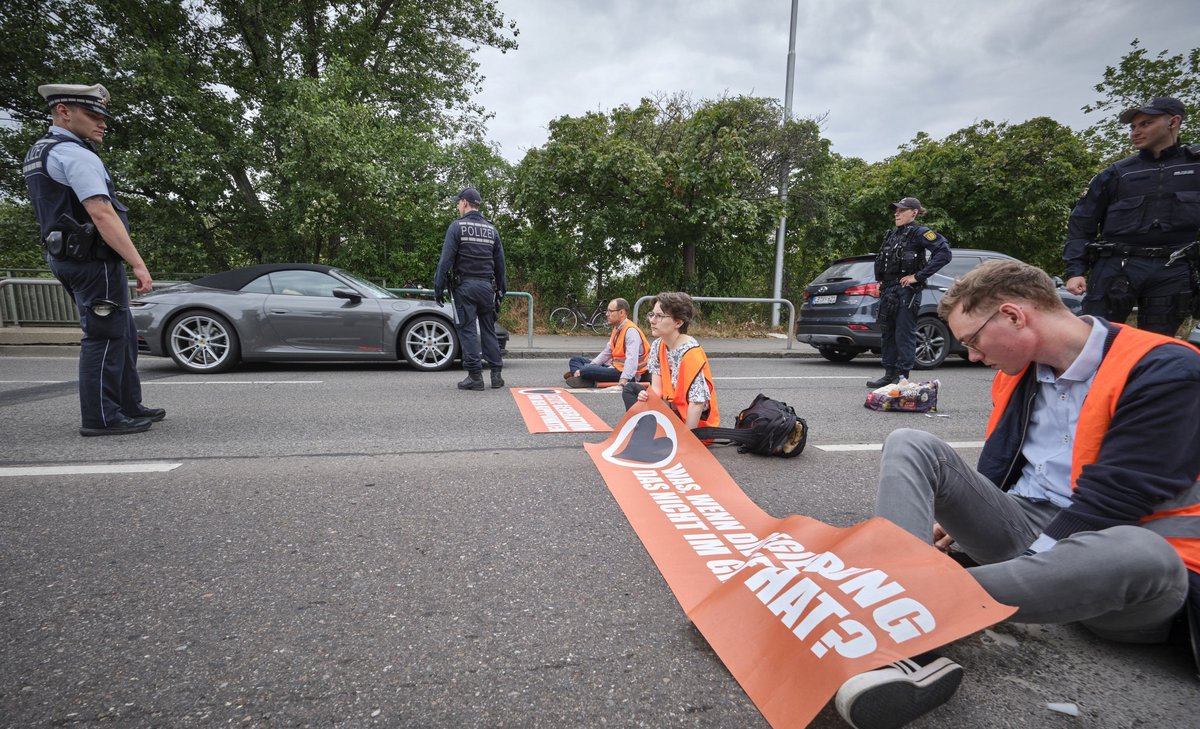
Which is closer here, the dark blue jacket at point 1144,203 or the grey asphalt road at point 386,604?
the grey asphalt road at point 386,604

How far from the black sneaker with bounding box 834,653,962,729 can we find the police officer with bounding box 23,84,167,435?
14.1 ft

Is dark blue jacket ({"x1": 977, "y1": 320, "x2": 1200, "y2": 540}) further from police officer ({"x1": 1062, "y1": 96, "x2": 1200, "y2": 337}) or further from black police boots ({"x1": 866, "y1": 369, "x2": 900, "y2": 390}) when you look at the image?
black police boots ({"x1": 866, "y1": 369, "x2": 900, "y2": 390})

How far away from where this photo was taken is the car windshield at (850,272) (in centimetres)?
840

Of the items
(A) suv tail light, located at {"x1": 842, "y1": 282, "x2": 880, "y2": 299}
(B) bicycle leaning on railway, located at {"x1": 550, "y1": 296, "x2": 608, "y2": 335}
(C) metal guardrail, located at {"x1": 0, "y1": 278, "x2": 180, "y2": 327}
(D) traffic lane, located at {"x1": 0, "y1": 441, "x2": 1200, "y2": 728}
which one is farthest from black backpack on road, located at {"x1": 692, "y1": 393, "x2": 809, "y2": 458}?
(C) metal guardrail, located at {"x1": 0, "y1": 278, "x2": 180, "y2": 327}

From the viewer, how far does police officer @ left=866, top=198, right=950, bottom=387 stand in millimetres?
6152

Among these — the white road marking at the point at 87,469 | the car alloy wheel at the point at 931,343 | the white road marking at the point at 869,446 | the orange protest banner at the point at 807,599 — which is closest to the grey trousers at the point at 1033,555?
the orange protest banner at the point at 807,599

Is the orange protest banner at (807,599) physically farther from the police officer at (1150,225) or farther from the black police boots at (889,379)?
the black police boots at (889,379)

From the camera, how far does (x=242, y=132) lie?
11.9 meters

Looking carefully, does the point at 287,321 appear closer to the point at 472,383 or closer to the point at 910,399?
the point at 472,383

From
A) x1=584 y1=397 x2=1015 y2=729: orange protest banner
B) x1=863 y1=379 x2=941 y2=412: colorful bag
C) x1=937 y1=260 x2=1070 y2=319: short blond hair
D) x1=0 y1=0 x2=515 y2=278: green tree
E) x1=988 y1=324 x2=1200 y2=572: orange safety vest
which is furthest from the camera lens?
x1=0 y1=0 x2=515 y2=278: green tree

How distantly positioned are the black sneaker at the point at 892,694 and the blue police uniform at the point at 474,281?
17.5 feet

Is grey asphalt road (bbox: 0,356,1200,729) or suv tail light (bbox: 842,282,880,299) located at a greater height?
suv tail light (bbox: 842,282,880,299)

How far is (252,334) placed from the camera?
702 centimetres

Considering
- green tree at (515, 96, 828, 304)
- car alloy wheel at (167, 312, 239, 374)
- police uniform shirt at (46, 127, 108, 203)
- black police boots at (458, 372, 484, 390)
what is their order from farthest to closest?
green tree at (515, 96, 828, 304) < car alloy wheel at (167, 312, 239, 374) < black police boots at (458, 372, 484, 390) < police uniform shirt at (46, 127, 108, 203)
